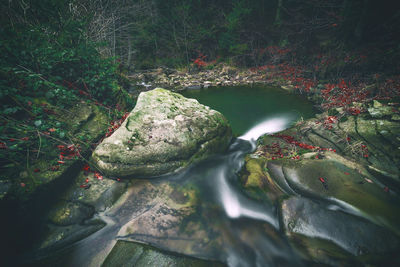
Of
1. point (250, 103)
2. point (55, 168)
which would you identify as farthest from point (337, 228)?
point (250, 103)

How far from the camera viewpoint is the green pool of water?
680 centimetres

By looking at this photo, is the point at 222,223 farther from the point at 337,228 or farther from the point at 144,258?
the point at 337,228

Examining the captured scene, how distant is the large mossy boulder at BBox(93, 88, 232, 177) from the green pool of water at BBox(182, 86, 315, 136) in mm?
2240

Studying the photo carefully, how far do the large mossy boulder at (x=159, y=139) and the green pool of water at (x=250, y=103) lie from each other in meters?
2.24

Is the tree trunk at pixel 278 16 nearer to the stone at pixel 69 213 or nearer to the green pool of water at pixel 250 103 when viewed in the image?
the green pool of water at pixel 250 103

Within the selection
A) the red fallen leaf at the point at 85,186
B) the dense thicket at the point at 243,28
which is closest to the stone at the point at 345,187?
the red fallen leaf at the point at 85,186

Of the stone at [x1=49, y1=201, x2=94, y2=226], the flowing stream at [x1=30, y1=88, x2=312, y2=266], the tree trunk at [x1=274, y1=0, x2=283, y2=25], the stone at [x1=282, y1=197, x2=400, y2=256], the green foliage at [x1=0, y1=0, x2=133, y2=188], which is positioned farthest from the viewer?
the tree trunk at [x1=274, y1=0, x2=283, y2=25]

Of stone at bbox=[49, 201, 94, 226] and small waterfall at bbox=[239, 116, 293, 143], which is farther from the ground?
stone at bbox=[49, 201, 94, 226]

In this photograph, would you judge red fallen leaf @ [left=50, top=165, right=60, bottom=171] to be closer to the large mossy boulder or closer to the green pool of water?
the large mossy boulder

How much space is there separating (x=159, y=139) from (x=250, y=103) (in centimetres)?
637

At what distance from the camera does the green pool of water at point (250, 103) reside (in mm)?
6805

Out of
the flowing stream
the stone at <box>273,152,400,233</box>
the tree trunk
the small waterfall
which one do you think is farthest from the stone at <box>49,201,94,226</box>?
the tree trunk

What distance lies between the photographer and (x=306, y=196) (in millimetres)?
2775

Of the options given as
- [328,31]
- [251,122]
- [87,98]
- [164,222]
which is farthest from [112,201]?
[328,31]
